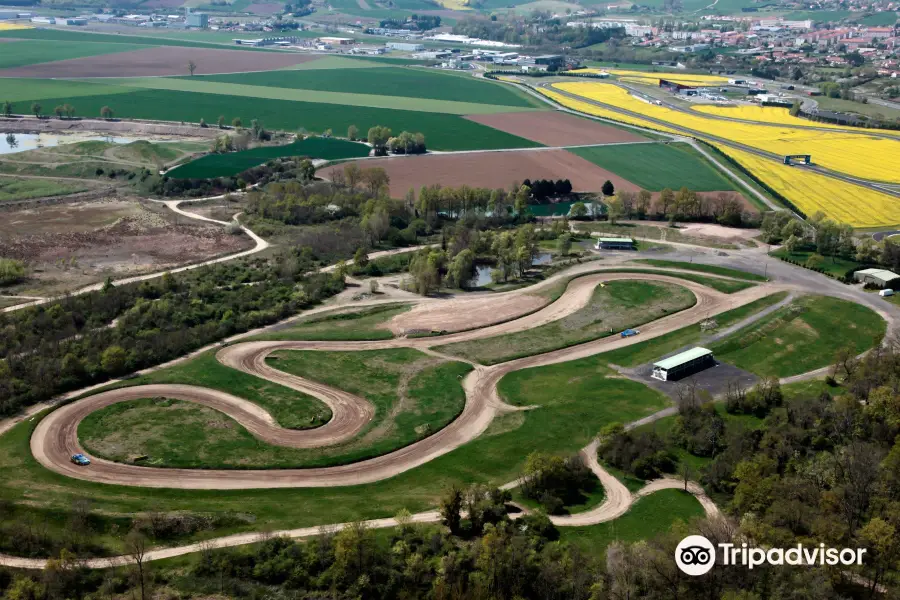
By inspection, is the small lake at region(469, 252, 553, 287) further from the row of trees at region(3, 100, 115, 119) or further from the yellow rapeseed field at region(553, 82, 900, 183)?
the row of trees at region(3, 100, 115, 119)

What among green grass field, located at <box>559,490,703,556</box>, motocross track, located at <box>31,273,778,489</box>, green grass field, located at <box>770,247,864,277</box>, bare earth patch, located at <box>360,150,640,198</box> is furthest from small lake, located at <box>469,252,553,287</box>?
green grass field, located at <box>559,490,703,556</box>

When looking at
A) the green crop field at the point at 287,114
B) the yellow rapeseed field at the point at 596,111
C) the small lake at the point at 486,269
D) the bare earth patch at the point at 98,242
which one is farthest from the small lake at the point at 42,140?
the yellow rapeseed field at the point at 596,111

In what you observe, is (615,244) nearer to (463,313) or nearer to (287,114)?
(463,313)

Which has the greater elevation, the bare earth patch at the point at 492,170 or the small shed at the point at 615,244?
the bare earth patch at the point at 492,170

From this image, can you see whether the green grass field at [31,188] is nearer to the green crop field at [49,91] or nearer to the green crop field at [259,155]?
the green crop field at [259,155]

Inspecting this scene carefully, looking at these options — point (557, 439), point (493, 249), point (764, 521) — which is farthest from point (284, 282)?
point (764, 521)

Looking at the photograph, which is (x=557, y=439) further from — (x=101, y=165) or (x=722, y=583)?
(x=101, y=165)
